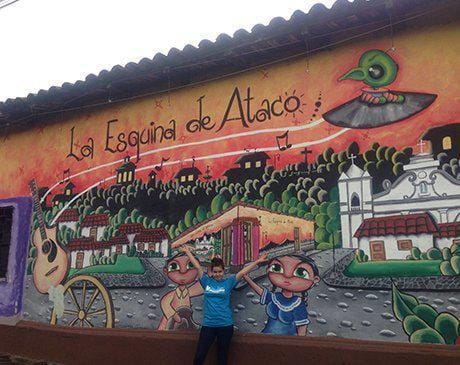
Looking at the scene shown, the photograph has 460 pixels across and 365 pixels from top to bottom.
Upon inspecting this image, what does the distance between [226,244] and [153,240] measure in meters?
1.02

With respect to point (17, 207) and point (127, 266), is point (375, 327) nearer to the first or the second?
point (127, 266)

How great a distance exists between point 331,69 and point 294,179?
1.18 meters

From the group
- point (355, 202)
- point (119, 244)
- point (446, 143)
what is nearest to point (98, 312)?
point (119, 244)

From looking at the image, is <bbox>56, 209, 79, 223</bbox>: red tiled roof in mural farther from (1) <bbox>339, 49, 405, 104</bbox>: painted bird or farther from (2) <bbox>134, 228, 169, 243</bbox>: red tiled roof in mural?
(1) <bbox>339, 49, 405, 104</bbox>: painted bird

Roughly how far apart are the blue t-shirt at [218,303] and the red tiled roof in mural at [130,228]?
1.43m

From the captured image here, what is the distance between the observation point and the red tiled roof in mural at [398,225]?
4.25m

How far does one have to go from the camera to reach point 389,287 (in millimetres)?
4293

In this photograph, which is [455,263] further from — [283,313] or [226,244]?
[226,244]

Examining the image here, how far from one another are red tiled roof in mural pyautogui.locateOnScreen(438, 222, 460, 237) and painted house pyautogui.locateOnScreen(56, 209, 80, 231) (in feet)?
15.0

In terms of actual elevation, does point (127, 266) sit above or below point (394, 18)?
below

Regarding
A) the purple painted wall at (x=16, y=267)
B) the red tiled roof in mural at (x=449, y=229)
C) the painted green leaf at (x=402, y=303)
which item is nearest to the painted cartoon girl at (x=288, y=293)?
the painted green leaf at (x=402, y=303)

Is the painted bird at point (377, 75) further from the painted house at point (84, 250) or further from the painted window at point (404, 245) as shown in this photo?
the painted house at point (84, 250)

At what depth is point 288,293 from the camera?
15.7 feet

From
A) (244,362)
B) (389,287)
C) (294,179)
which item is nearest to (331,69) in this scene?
(294,179)
